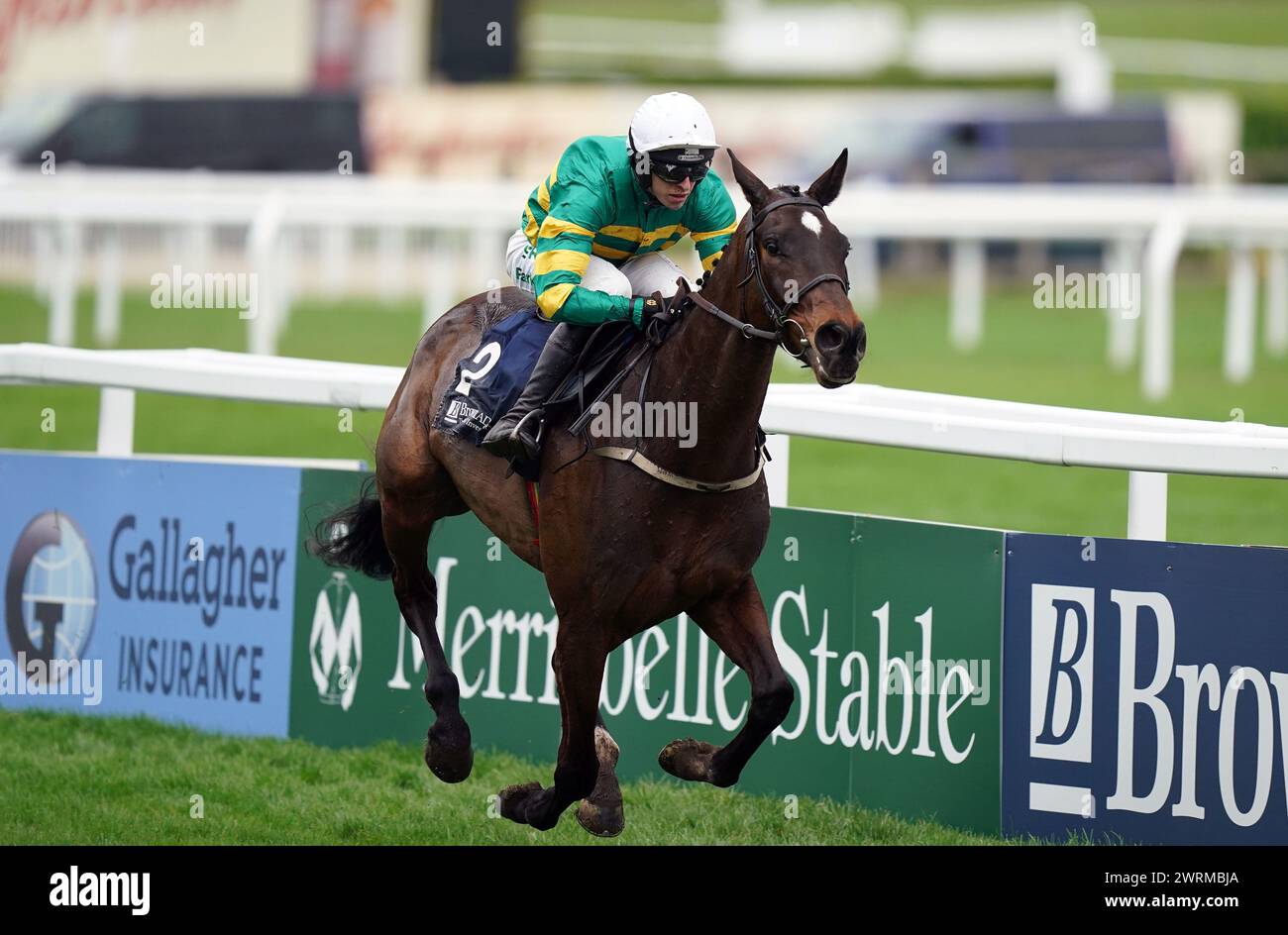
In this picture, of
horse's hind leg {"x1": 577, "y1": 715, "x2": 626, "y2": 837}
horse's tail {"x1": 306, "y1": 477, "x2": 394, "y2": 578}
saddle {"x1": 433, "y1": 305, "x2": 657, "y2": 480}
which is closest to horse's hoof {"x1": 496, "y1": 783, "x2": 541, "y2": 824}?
horse's hind leg {"x1": 577, "y1": 715, "x2": 626, "y2": 837}

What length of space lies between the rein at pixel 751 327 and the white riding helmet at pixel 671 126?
15.1 inches

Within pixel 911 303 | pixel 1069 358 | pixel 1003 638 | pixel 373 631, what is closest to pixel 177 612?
pixel 373 631

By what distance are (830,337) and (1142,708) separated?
1609 millimetres

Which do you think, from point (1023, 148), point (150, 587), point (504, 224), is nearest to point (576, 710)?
point (150, 587)

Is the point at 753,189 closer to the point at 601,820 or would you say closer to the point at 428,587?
the point at 601,820

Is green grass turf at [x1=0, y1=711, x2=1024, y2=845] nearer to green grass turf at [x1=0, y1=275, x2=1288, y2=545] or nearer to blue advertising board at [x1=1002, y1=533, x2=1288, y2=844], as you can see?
blue advertising board at [x1=1002, y1=533, x2=1288, y2=844]

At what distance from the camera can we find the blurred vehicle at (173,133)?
22.0 metres

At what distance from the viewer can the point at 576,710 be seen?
4914 millimetres

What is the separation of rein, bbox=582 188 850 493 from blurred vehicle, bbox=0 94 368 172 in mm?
18283

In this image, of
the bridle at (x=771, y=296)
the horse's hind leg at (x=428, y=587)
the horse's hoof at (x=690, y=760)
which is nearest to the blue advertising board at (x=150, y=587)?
the horse's hind leg at (x=428, y=587)

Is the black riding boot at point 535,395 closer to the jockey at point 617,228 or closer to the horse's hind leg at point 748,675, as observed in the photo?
the jockey at point 617,228

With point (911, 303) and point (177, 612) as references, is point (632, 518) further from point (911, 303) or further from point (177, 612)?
point (911, 303)

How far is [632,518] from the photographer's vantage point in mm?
4785

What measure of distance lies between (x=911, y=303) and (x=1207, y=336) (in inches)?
223
